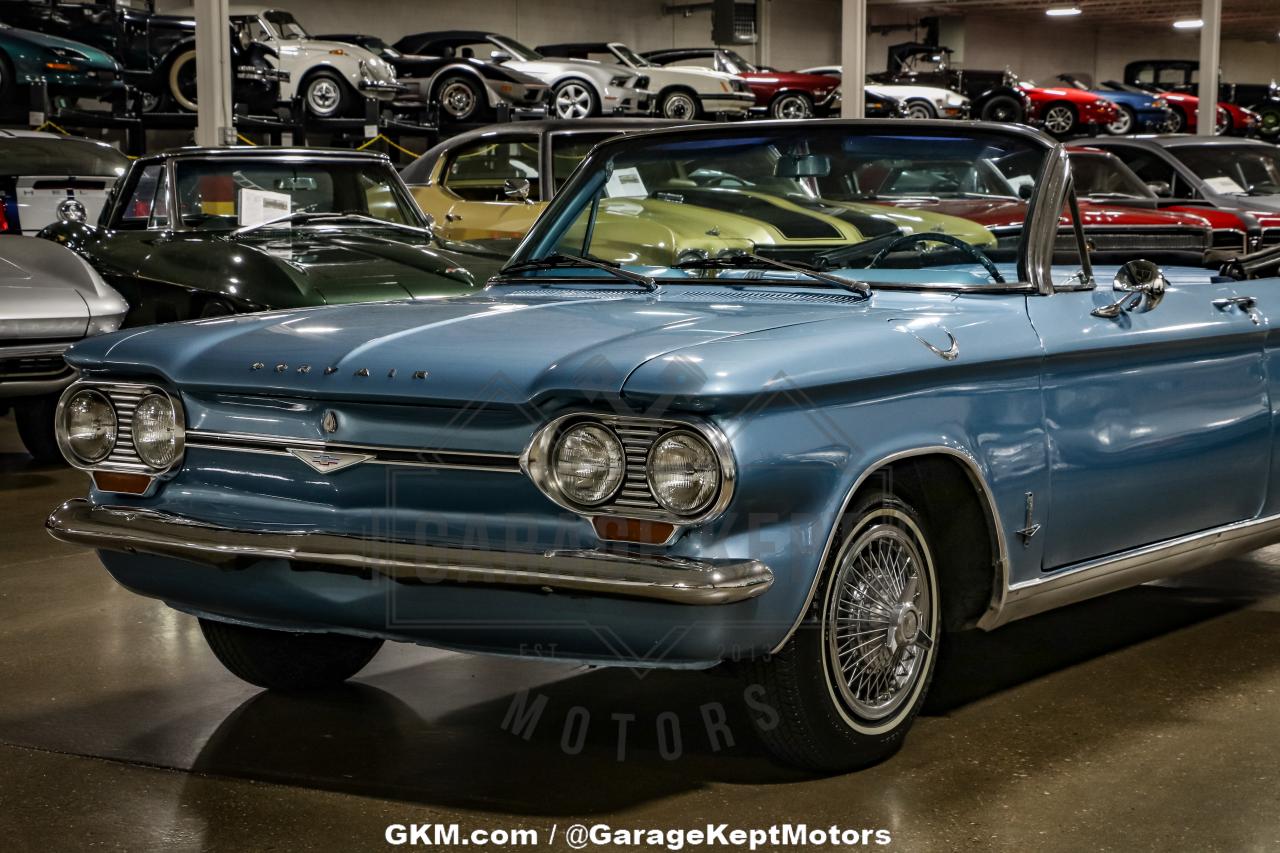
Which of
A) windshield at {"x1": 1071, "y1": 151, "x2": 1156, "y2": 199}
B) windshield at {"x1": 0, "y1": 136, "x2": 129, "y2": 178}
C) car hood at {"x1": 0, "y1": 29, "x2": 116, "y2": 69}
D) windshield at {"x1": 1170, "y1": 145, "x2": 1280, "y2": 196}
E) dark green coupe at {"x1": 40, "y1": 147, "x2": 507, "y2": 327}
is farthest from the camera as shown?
car hood at {"x1": 0, "y1": 29, "x2": 116, "y2": 69}

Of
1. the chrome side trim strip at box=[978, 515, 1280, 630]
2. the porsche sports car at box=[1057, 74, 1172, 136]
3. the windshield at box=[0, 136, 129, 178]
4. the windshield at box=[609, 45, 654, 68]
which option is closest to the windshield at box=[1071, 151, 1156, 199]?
the windshield at box=[0, 136, 129, 178]

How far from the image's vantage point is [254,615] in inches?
133

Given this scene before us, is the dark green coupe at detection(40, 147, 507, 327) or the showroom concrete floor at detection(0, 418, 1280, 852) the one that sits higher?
the dark green coupe at detection(40, 147, 507, 327)

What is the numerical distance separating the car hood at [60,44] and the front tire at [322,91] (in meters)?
2.70

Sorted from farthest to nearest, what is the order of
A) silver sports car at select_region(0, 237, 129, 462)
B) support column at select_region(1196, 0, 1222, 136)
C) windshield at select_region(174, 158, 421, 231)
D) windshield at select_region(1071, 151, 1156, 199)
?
1. support column at select_region(1196, 0, 1222, 136)
2. windshield at select_region(1071, 151, 1156, 199)
3. windshield at select_region(174, 158, 421, 231)
4. silver sports car at select_region(0, 237, 129, 462)

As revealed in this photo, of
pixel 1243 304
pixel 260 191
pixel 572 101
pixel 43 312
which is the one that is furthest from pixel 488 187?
pixel 572 101

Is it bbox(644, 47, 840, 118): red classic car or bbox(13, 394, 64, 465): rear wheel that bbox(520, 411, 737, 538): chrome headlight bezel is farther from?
bbox(644, 47, 840, 118): red classic car

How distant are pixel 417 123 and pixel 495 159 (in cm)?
827

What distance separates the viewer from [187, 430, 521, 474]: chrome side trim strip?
3.08 m

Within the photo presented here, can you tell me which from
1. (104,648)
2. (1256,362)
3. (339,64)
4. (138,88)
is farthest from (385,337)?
(339,64)

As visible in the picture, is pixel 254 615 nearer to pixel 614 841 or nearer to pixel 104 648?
pixel 614 841

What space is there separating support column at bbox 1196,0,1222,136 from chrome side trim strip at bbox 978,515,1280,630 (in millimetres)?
17303

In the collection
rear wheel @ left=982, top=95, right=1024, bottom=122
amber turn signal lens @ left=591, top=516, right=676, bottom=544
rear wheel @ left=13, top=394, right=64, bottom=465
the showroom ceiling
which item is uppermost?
the showroom ceiling

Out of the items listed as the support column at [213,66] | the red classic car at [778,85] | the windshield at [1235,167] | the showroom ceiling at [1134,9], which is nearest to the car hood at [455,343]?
the support column at [213,66]
